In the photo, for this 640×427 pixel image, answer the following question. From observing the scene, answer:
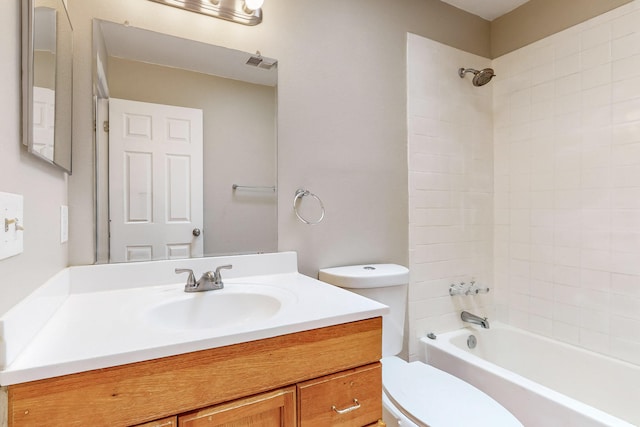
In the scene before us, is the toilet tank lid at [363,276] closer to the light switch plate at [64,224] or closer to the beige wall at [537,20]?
the light switch plate at [64,224]

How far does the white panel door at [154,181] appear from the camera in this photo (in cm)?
123

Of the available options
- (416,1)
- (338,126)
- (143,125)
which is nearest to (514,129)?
(416,1)

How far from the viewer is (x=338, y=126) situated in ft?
5.45

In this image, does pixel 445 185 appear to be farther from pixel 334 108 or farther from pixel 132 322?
pixel 132 322

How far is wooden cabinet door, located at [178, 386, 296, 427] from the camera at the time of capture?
0.74m

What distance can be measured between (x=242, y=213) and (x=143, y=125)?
49 cm

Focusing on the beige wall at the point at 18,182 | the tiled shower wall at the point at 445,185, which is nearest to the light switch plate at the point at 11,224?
the beige wall at the point at 18,182

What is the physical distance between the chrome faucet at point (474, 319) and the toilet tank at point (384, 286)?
0.67 m

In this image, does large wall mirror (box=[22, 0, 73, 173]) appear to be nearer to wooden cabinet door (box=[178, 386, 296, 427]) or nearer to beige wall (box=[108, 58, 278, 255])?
beige wall (box=[108, 58, 278, 255])

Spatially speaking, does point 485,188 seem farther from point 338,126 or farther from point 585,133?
point 338,126

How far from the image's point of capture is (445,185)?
2027mm

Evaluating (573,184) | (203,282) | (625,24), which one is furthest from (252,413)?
(625,24)

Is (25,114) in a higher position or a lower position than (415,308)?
higher

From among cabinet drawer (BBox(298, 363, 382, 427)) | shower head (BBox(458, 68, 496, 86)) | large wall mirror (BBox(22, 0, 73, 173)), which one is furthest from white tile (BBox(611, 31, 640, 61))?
large wall mirror (BBox(22, 0, 73, 173))
